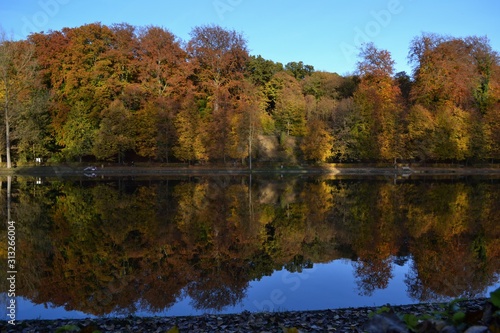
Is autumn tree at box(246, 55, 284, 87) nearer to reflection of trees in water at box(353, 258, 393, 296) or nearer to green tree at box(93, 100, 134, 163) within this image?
green tree at box(93, 100, 134, 163)

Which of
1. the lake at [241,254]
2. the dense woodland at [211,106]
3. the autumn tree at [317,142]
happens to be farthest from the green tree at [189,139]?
the lake at [241,254]

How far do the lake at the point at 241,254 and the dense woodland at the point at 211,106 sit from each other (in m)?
26.9

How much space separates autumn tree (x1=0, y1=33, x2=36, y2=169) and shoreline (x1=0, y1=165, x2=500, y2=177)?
4.71m

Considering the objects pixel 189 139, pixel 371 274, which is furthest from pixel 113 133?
pixel 371 274

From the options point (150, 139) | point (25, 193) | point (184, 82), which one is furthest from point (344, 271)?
point (184, 82)

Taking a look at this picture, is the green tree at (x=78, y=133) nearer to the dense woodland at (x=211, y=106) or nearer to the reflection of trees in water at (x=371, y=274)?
the dense woodland at (x=211, y=106)

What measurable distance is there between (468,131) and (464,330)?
57690 millimetres

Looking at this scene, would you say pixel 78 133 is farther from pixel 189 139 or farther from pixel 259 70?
pixel 259 70

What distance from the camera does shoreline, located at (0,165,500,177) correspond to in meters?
46.7

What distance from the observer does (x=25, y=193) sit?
27250 millimetres

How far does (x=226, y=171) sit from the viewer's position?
48.3 metres

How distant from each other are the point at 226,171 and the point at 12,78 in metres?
28.3

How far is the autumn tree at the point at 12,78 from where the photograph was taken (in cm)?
4659

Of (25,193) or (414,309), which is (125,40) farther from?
(414,309)
